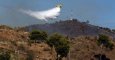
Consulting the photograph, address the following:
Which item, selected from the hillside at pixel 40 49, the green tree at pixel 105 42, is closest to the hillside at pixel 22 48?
the hillside at pixel 40 49

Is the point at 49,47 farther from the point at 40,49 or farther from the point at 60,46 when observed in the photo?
the point at 60,46

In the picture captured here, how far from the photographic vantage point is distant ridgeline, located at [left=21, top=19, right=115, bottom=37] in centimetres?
16025

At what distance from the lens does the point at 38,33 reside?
354 ft

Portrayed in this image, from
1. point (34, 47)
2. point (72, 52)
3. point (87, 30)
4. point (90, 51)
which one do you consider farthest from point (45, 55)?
point (87, 30)

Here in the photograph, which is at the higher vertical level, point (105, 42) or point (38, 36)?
point (38, 36)

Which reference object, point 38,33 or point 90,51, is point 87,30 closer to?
point 90,51

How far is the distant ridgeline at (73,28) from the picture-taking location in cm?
16025

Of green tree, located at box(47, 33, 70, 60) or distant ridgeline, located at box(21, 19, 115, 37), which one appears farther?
distant ridgeline, located at box(21, 19, 115, 37)

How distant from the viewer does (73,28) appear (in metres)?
166

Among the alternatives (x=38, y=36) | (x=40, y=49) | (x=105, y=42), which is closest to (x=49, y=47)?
(x=40, y=49)

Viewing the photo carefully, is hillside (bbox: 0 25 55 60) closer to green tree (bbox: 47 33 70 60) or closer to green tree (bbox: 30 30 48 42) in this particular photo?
green tree (bbox: 30 30 48 42)

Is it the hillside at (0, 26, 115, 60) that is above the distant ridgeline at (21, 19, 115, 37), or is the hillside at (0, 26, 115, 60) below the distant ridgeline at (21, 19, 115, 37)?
below

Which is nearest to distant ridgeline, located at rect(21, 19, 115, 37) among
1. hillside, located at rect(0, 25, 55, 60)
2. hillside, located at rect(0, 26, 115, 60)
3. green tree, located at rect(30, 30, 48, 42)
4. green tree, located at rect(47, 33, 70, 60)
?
hillside, located at rect(0, 26, 115, 60)

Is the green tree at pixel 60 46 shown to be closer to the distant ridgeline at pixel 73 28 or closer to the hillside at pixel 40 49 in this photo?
the hillside at pixel 40 49
